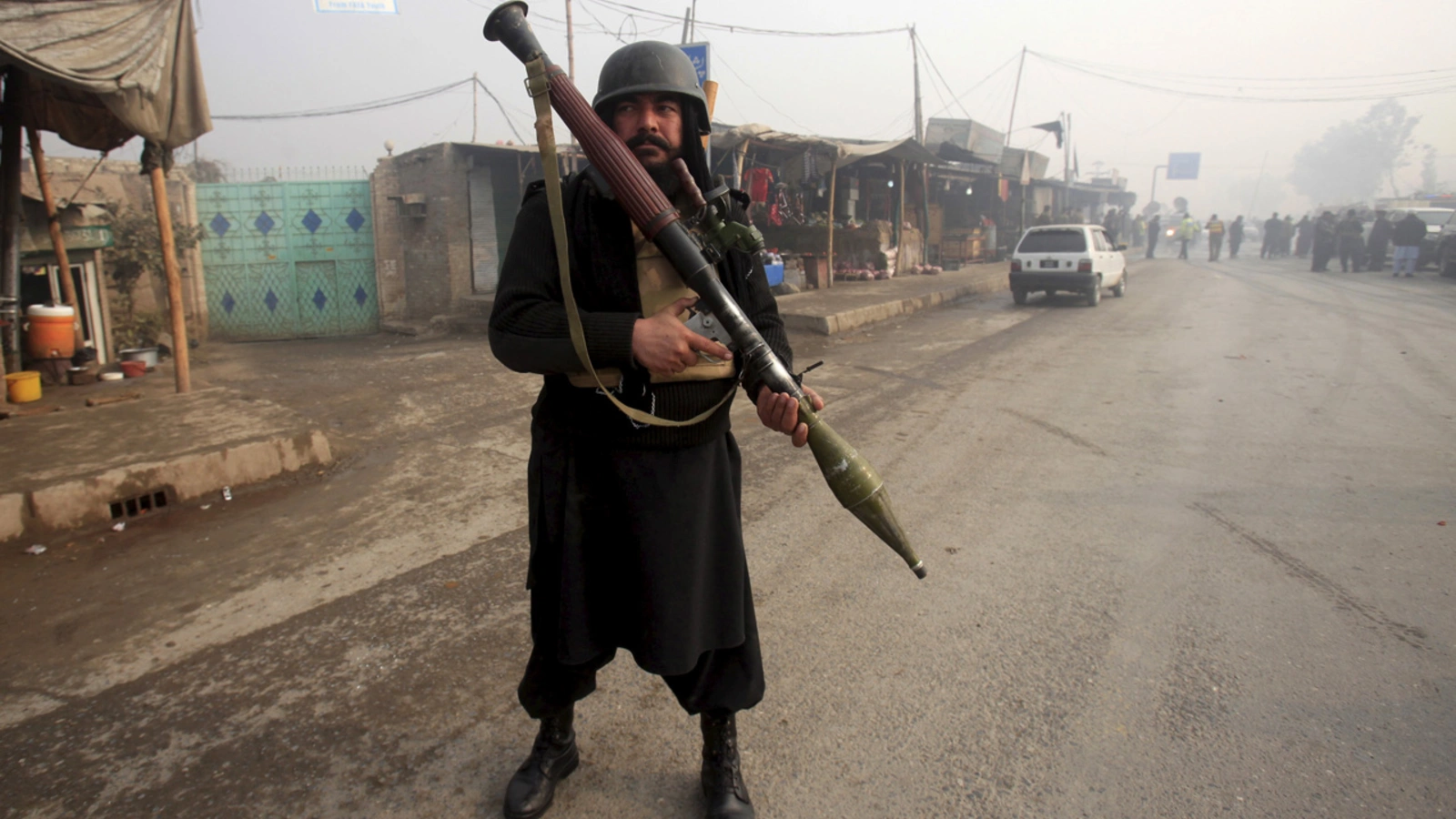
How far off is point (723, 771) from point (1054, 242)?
537 inches

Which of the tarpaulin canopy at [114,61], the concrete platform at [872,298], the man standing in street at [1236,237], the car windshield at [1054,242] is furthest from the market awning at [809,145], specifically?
the man standing in street at [1236,237]

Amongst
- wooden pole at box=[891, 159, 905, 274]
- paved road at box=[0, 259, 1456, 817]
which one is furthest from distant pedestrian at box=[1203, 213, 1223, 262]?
paved road at box=[0, 259, 1456, 817]

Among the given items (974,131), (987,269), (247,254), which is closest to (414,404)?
(247,254)

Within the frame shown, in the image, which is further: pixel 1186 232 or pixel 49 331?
pixel 1186 232

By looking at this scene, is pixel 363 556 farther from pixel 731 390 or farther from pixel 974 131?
pixel 974 131

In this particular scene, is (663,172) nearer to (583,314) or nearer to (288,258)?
(583,314)

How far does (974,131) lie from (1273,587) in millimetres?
25962

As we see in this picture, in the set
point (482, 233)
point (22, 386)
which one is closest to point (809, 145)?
point (482, 233)

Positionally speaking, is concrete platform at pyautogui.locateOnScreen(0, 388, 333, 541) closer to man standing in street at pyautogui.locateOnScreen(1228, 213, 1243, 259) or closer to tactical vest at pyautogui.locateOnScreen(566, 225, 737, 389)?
tactical vest at pyautogui.locateOnScreen(566, 225, 737, 389)

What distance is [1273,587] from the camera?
3119 mm

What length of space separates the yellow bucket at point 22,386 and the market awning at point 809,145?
9310 millimetres

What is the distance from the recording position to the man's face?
1.70 metres

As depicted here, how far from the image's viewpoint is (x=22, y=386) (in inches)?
237

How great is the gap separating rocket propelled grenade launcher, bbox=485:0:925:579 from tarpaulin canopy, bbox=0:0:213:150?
16.7ft
